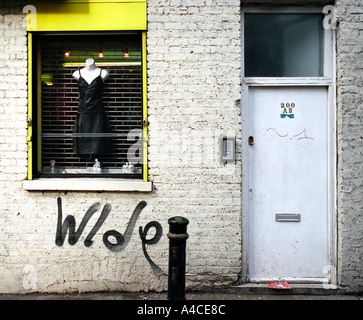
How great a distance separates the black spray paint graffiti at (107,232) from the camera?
171 inches

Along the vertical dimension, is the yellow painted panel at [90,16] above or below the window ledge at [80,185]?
above

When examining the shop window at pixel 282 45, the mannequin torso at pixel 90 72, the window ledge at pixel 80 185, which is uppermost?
Answer: the shop window at pixel 282 45

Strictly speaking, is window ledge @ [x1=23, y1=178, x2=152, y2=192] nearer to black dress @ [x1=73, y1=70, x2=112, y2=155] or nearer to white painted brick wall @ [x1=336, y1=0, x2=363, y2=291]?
black dress @ [x1=73, y1=70, x2=112, y2=155]

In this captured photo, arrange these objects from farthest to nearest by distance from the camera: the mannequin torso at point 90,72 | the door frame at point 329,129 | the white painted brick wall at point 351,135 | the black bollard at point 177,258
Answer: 1. the mannequin torso at point 90,72
2. the door frame at point 329,129
3. the white painted brick wall at point 351,135
4. the black bollard at point 177,258

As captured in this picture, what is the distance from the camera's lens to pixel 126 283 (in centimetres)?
436

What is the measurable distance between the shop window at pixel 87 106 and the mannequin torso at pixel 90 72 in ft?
0.04

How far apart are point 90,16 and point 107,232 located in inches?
102

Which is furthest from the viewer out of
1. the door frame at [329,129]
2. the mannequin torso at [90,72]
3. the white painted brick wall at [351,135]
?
the mannequin torso at [90,72]

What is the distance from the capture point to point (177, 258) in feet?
9.79

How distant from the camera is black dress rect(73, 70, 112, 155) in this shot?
14.9 feet

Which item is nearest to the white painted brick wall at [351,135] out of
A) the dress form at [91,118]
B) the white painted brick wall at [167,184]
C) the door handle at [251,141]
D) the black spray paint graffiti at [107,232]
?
the white painted brick wall at [167,184]

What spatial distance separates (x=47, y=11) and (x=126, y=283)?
3.41m

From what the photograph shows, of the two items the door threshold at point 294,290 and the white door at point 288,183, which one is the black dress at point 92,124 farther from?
the door threshold at point 294,290

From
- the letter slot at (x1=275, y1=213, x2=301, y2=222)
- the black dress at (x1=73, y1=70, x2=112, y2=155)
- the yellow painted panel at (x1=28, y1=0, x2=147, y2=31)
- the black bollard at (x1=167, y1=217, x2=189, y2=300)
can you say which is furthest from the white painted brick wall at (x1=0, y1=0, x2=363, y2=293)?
the black bollard at (x1=167, y1=217, x2=189, y2=300)
